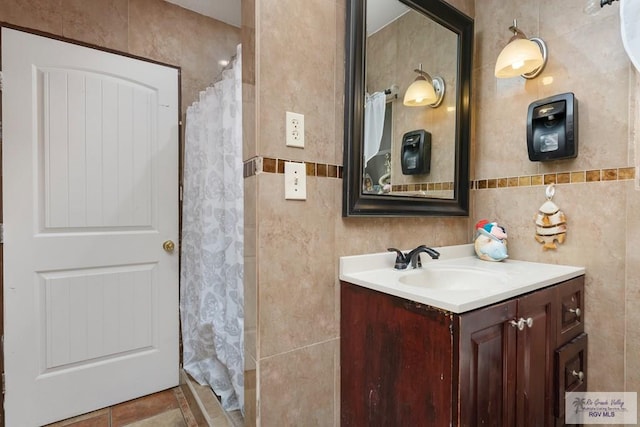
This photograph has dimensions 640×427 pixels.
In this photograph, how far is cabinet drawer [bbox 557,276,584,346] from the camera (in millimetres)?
1091

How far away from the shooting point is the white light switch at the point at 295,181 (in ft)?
3.13

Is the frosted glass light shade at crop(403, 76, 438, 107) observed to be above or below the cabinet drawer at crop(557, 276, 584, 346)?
above

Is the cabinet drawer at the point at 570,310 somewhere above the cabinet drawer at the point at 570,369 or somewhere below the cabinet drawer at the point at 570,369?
above

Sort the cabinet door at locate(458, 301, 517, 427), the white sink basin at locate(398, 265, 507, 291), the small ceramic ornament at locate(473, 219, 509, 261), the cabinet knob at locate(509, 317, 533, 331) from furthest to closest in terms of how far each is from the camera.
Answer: the small ceramic ornament at locate(473, 219, 509, 261), the white sink basin at locate(398, 265, 507, 291), the cabinet knob at locate(509, 317, 533, 331), the cabinet door at locate(458, 301, 517, 427)

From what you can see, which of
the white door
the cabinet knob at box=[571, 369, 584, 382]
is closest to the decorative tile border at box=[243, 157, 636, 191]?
the cabinet knob at box=[571, 369, 584, 382]

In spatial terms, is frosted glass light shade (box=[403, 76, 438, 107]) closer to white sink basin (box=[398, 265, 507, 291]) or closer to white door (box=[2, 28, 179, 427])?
white sink basin (box=[398, 265, 507, 291])

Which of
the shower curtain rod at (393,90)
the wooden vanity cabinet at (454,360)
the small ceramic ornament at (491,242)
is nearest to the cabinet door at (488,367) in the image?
the wooden vanity cabinet at (454,360)

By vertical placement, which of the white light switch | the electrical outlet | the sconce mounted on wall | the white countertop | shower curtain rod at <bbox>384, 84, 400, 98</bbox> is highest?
the sconce mounted on wall

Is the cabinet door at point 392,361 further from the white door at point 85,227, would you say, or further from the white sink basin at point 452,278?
the white door at point 85,227

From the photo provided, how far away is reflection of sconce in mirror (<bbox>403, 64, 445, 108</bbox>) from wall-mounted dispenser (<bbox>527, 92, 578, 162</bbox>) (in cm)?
41

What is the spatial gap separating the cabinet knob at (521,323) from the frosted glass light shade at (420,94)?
3.08 feet

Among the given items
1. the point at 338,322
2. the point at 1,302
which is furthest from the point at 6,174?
the point at 338,322

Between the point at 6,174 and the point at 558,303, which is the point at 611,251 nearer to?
the point at 558,303

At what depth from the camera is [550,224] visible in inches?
51.4
